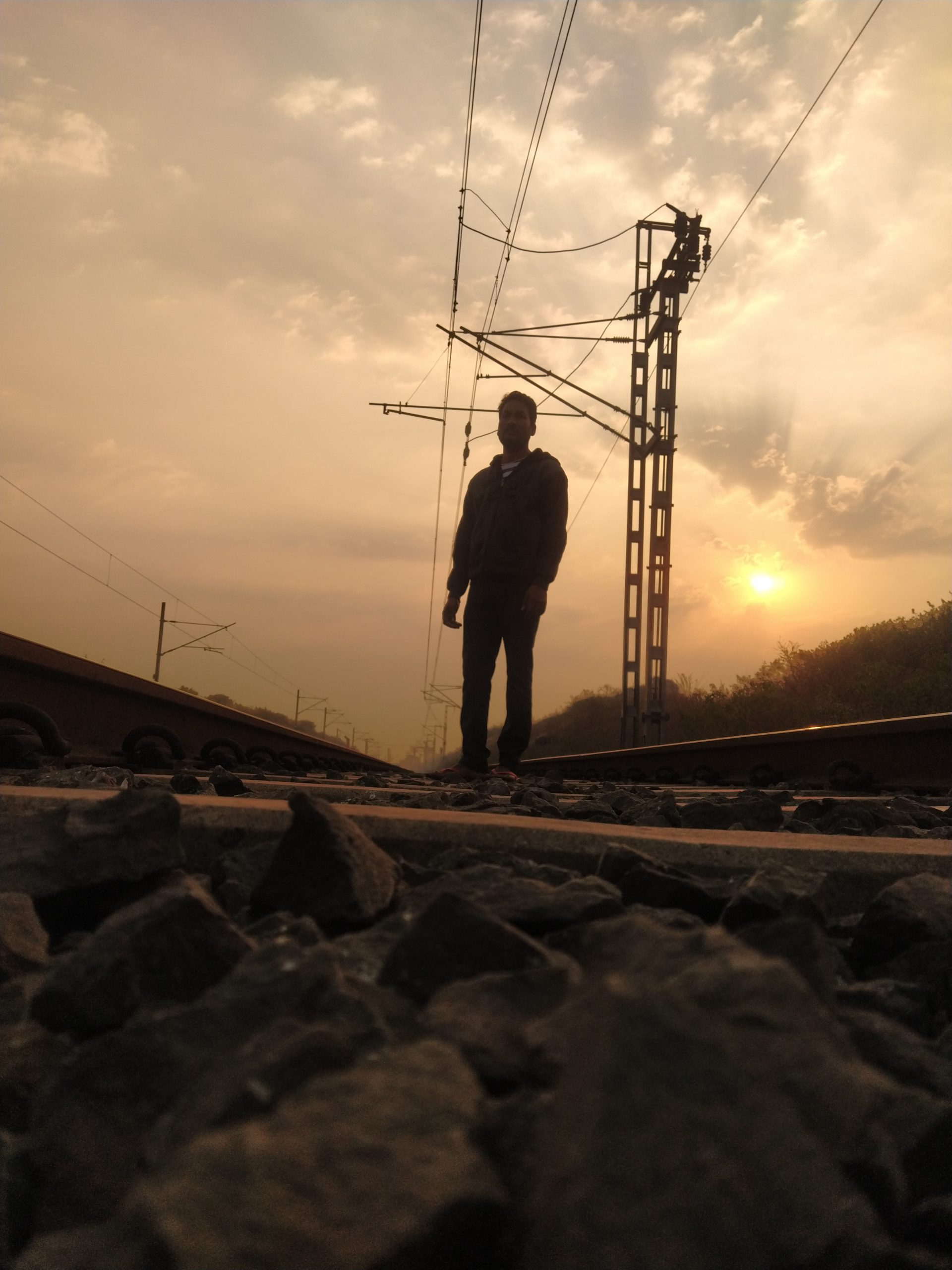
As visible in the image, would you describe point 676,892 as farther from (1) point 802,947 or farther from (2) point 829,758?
(2) point 829,758

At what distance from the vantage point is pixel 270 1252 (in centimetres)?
58

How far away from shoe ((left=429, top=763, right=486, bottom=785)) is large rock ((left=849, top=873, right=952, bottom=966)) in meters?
3.89

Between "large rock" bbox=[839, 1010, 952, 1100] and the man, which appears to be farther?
the man

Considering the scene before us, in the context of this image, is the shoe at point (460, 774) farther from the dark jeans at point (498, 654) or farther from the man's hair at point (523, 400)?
the man's hair at point (523, 400)

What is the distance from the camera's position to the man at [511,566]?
5.98 m

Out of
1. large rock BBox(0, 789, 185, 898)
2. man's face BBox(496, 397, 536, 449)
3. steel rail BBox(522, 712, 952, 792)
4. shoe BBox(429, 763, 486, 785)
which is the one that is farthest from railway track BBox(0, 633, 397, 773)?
steel rail BBox(522, 712, 952, 792)

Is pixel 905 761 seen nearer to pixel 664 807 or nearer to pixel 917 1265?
pixel 664 807

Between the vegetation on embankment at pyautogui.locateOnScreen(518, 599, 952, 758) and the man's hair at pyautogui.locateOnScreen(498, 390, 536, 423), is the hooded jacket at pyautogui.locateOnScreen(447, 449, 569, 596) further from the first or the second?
the vegetation on embankment at pyautogui.locateOnScreen(518, 599, 952, 758)

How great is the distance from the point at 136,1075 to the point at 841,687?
19.4 meters

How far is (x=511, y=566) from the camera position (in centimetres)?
602

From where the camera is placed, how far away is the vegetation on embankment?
16156 millimetres

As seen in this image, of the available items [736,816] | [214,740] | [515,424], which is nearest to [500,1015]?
[736,816]

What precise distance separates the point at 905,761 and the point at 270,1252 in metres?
5.07

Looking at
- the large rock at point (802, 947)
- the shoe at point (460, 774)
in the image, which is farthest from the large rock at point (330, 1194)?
the shoe at point (460, 774)
